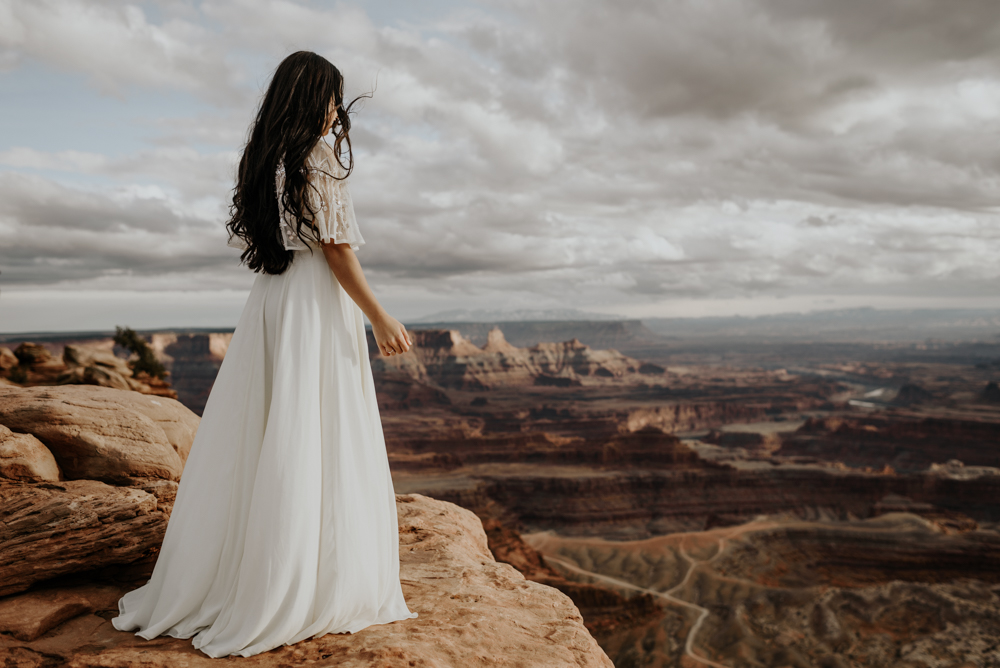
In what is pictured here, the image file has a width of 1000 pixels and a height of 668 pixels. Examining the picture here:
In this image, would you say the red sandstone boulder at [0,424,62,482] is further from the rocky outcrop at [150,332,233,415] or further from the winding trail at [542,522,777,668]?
the rocky outcrop at [150,332,233,415]

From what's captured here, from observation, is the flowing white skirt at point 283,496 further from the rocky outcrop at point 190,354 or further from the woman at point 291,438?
the rocky outcrop at point 190,354

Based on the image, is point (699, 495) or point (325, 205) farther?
point (699, 495)

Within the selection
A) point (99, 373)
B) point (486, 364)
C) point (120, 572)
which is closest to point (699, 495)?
point (99, 373)

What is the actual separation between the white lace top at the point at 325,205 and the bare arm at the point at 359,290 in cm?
5

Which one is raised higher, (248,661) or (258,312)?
(258,312)

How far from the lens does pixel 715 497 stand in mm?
52781

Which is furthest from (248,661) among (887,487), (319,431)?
(887,487)

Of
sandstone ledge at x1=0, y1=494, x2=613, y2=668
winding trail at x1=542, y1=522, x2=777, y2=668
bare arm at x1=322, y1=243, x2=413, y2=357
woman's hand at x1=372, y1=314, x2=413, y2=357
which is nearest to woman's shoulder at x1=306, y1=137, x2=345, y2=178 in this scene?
bare arm at x1=322, y1=243, x2=413, y2=357

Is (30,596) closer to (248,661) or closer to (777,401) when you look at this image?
(248,661)

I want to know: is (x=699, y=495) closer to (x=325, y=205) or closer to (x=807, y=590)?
(x=807, y=590)

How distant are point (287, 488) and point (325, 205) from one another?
116 centimetres

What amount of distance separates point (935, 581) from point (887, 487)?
1859 cm

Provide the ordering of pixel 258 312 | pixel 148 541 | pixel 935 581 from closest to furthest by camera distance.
Result: pixel 258 312
pixel 148 541
pixel 935 581

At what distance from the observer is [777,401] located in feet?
359
